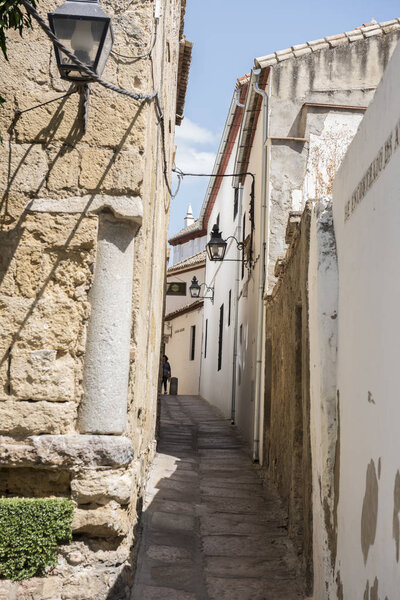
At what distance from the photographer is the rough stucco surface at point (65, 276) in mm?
3996

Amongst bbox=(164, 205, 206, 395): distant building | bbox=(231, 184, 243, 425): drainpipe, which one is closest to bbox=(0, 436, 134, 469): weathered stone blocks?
bbox=(231, 184, 243, 425): drainpipe

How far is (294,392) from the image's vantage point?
5797 mm

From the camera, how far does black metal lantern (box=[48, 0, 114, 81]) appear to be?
3.78m

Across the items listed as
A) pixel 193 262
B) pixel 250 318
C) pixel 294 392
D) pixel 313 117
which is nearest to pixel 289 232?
pixel 294 392

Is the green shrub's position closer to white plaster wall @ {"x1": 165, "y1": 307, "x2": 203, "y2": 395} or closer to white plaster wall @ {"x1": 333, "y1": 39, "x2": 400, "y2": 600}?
white plaster wall @ {"x1": 333, "y1": 39, "x2": 400, "y2": 600}

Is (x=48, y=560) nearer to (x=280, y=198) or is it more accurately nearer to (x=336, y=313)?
(x=336, y=313)

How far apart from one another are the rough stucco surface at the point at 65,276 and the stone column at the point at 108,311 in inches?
0.8

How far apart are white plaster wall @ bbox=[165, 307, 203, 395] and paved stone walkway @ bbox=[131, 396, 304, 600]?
1445 cm

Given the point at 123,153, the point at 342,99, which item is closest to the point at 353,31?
the point at 342,99

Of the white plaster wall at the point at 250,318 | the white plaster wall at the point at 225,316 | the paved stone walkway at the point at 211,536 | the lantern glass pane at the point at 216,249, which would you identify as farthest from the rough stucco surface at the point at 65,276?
the white plaster wall at the point at 225,316

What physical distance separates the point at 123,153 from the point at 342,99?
6.08 meters

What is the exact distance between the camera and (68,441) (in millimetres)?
3990

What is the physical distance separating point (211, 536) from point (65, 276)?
112 inches

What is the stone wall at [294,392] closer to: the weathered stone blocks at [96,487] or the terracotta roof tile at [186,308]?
the weathered stone blocks at [96,487]
